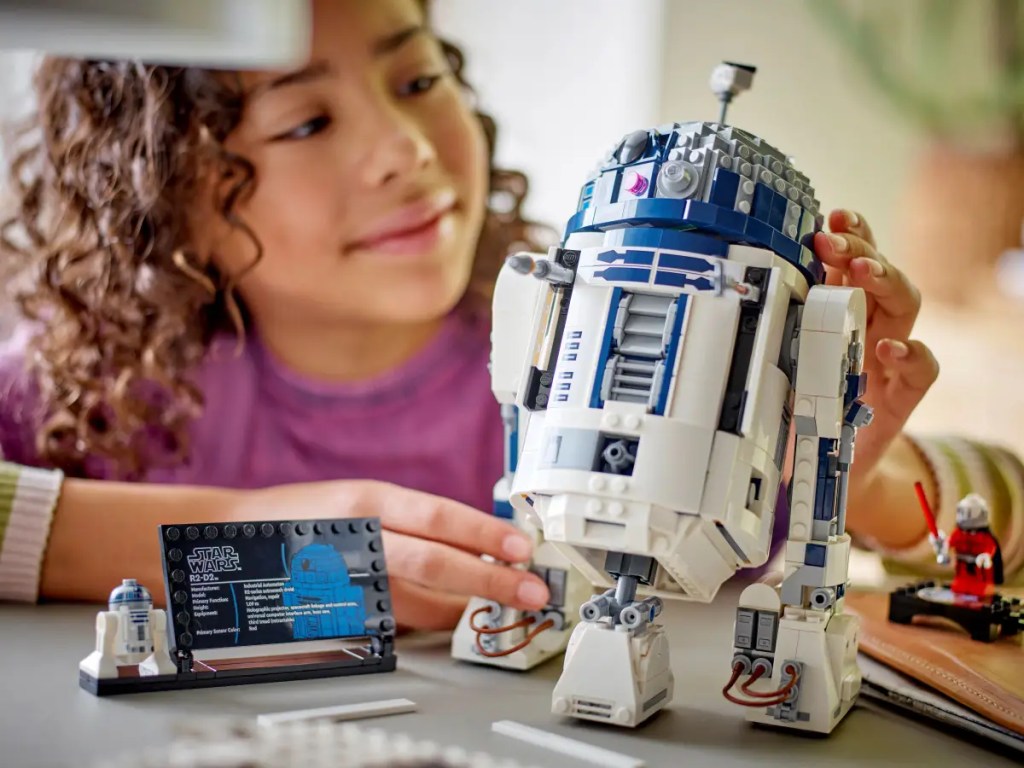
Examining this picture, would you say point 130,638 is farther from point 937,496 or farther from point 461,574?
point 937,496

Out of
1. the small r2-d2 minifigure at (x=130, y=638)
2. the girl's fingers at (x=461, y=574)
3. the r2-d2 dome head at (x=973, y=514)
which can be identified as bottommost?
the small r2-d2 minifigure at (x=130, y=638)

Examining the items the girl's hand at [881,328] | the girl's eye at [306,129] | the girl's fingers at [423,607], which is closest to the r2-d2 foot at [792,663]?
the girl's hand at [881,328]

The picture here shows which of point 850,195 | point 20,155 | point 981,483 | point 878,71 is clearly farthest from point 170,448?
point 878,71

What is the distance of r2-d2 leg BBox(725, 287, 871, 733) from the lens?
43.5 inches

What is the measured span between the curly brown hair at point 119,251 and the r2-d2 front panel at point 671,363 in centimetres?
80

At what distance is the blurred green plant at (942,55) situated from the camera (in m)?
2.37

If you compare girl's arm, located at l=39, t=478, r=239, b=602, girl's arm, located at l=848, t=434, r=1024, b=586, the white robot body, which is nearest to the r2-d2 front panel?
the white robot body

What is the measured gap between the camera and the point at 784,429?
114 cm

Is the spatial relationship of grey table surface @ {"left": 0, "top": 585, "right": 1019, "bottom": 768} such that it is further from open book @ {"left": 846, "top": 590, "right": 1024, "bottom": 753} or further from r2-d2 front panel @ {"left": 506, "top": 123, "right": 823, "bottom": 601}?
r2-d2 front panel @ {"left": 506, "top": 123, "right": 823, "bottom": 601}

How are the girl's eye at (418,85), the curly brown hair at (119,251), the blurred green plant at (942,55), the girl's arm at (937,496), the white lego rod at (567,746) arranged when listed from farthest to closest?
the blurred green plant at (942,55), the girl's eye at (418,85), the curly brown hair at (119,251), the girl's arm at (937,496), the white lego rod at (567,746)

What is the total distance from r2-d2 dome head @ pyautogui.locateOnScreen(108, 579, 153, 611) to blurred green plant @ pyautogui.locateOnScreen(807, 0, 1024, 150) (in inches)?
69.2

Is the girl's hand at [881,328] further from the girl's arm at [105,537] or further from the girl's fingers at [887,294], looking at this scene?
the girl's arm at [105,537]

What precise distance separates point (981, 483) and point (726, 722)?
68 cm

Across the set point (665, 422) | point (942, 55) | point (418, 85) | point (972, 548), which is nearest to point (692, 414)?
point (665, 422)
